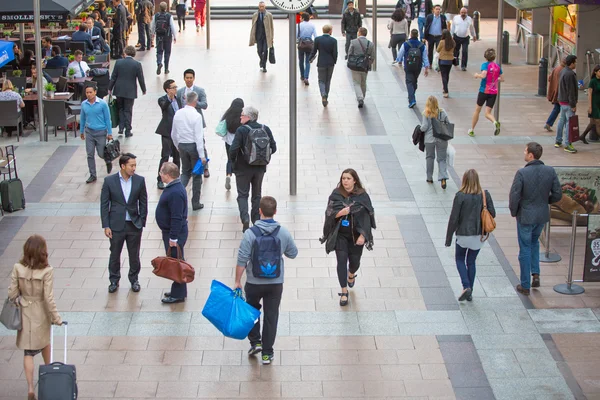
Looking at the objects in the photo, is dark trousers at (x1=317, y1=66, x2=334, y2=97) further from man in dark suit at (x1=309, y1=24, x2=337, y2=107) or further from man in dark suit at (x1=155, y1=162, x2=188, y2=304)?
man in dark suit at (x1=155, y1=162, x2=188, y2=304)

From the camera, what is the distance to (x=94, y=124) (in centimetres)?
1511

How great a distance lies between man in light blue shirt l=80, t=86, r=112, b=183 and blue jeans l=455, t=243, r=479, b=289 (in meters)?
6.74

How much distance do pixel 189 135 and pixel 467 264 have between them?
15.5 feet

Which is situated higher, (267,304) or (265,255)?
(265,255)

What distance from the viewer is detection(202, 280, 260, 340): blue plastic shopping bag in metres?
8.85

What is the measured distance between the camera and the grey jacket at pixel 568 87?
56.1 ft

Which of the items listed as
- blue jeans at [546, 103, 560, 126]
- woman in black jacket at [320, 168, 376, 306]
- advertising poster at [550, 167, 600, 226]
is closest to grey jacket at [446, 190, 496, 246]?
woman in black jacket at [320, 168, 376, 306]

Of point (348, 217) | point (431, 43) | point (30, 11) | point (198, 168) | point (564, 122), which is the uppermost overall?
point (30, 11)

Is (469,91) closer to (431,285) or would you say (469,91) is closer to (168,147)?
(168,147)

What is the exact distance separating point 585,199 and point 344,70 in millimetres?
13207

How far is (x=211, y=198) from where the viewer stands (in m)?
14.6

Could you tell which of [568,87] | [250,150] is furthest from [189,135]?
[568,87]

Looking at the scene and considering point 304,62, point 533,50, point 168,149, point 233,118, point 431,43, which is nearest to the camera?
point 233,118

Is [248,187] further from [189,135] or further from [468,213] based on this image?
[468,213]
